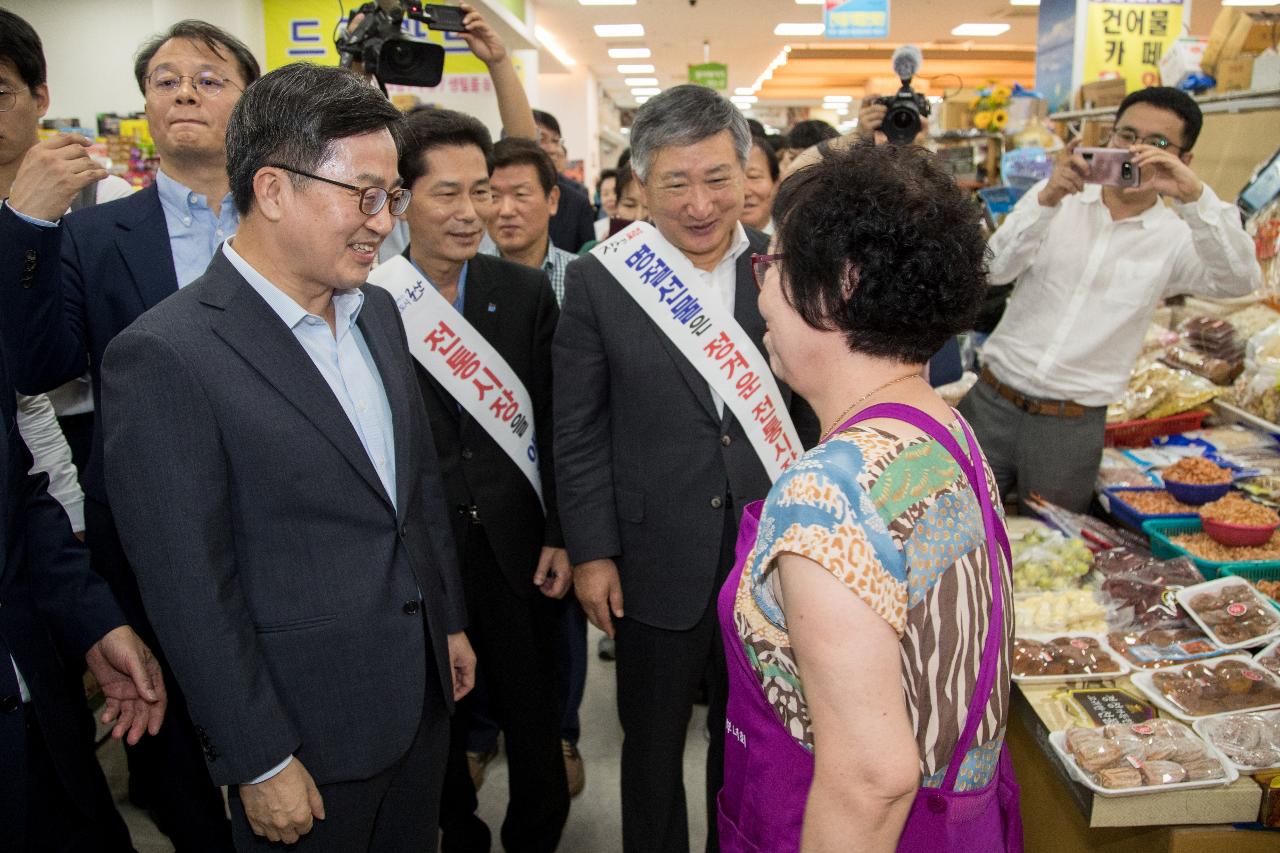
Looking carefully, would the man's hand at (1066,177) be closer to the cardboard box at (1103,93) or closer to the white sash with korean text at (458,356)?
the white sash with korean text at (458,356)

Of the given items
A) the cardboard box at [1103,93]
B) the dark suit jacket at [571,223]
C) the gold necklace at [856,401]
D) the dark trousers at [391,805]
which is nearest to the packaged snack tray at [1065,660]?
the gold necklace at [856,401]

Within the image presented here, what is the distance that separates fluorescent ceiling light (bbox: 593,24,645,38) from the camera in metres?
13.2

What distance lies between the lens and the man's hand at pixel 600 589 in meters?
1.94

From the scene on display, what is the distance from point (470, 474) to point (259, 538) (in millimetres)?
808

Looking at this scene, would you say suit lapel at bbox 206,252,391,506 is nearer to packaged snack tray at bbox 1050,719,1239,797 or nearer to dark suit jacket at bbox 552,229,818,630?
dark suit jacket at bbox 552,229,818,630

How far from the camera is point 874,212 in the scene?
3.32 feet

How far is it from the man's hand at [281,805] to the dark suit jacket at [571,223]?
10.7 feet

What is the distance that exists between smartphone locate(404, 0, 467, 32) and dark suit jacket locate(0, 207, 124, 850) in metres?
1.38

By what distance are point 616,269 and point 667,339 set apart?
0.68ft

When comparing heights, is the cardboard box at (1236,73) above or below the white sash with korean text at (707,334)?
above

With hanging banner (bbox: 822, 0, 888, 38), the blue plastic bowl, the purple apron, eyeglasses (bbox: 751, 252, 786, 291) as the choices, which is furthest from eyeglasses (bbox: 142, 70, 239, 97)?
hanging banner (bbox: 822, 0, 888, 38)

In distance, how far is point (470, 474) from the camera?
2078 millimetres

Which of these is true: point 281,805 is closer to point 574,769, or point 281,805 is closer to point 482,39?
point 574,769

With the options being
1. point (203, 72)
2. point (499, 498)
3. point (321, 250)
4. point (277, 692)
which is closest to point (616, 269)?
point (499, 498)
